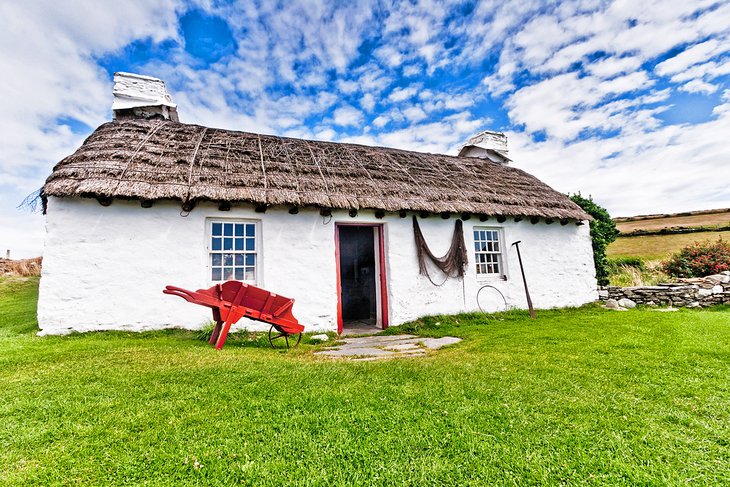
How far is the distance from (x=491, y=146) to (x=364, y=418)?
13.9 m

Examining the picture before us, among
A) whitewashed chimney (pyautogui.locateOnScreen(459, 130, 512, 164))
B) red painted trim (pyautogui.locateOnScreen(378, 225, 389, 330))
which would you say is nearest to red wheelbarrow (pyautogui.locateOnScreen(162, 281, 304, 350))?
red painted trim (pyautogui.locateOnScreen(378, 225, 389, 330))

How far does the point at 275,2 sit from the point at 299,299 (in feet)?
24.5

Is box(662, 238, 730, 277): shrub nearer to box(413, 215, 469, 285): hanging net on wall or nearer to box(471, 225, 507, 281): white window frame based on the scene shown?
box(471, 225, 507, 281): white window frame

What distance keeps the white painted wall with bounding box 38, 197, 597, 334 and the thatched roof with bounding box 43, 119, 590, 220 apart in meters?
0.47

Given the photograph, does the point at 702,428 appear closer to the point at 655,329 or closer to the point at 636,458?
the point at 636,458

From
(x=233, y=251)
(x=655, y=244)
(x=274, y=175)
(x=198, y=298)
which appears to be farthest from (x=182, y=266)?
(x=655, y=244)

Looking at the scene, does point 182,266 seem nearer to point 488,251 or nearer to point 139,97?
point 139,97

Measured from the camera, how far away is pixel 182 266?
7012 mm

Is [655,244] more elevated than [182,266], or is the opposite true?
[655,244]

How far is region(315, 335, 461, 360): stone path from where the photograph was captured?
5.61 meters

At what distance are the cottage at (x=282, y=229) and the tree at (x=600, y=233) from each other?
2938 mm

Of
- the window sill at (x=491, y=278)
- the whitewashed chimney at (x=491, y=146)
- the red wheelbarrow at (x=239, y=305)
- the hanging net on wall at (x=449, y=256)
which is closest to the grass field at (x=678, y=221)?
the whitewashed chimney at (x=491, y=146)

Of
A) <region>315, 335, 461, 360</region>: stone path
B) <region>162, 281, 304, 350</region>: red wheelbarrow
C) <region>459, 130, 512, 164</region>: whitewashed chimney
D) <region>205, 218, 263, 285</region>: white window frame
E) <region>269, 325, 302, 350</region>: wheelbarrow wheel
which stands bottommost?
<region>315, 335, 461, 360</region>: stone path

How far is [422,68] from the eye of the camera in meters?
11.5
